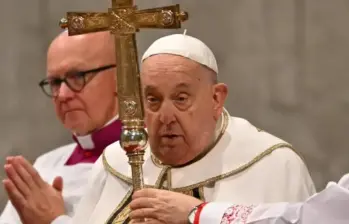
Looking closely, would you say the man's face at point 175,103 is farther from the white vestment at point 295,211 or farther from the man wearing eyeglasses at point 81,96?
the man wearing eyeglasses at point 81,96

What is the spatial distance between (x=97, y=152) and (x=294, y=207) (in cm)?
133

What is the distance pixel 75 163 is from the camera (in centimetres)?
368

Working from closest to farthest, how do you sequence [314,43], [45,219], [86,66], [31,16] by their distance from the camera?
[45,219] → [86,66] → [314,43] → [31,16]

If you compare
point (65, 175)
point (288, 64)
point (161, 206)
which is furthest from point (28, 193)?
point (288, 64)

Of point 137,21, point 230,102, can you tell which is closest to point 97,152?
point 230,102

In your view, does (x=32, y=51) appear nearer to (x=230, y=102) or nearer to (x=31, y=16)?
(x=31, y=16)

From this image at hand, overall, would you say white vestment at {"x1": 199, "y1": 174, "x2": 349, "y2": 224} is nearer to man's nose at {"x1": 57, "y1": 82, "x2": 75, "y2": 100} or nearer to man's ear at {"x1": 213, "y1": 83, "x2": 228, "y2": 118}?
man's ear at {"x1": 213, "y1": 83, "x2": 228, "y2": 118}

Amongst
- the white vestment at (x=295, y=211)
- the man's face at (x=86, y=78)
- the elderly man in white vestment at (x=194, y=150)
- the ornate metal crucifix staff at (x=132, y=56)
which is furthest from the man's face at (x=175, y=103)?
the man's face at (x=86, y=78)

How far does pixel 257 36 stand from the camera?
3.77 m

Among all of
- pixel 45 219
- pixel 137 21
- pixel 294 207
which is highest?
pixel 137 21

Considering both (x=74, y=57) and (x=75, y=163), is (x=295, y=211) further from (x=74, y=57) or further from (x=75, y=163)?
(x=75, y=163)

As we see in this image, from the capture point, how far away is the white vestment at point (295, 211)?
7.79 feet

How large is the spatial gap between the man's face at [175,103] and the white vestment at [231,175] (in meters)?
0.08

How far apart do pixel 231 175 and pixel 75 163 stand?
0.99 meters
